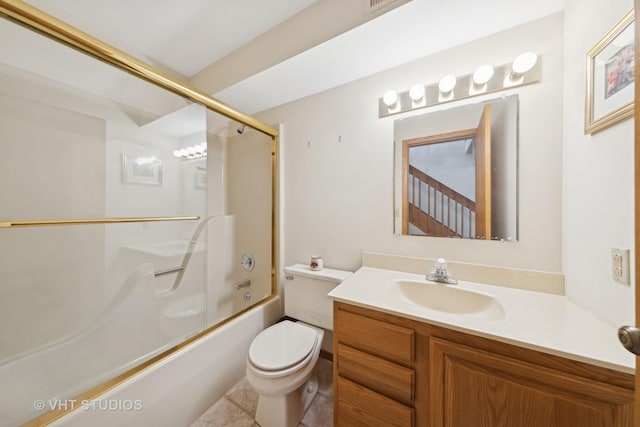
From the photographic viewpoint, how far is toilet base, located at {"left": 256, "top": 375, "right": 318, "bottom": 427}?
43.1 inches

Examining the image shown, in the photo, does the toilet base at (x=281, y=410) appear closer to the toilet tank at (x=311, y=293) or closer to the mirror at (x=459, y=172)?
the toilet tank at (x=311, y=293)

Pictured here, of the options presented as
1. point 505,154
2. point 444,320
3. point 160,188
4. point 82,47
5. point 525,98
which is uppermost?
point 82,47

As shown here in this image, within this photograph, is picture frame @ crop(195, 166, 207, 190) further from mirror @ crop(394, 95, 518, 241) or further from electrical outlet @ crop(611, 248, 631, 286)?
electrical outlet @ crop(611, 248, 631, 286)

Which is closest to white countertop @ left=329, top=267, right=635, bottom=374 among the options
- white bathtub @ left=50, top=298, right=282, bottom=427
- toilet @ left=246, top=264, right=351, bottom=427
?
toilet @ left=246, top=264, right=351, bottom=427

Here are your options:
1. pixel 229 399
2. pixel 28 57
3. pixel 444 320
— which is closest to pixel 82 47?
pixel 28 57

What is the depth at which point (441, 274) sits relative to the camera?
45.2 inches

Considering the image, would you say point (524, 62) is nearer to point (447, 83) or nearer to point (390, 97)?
point (447, 83)

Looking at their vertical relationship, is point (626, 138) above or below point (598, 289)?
above

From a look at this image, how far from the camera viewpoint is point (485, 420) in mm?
715

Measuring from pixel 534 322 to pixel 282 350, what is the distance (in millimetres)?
1133

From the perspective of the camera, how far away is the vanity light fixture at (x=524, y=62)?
1.04 meters

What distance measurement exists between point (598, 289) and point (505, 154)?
0.68 metres

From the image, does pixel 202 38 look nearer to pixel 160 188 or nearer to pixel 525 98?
pixel 160 188

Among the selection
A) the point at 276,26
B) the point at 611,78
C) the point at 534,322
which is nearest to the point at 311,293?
the point at 534,322
